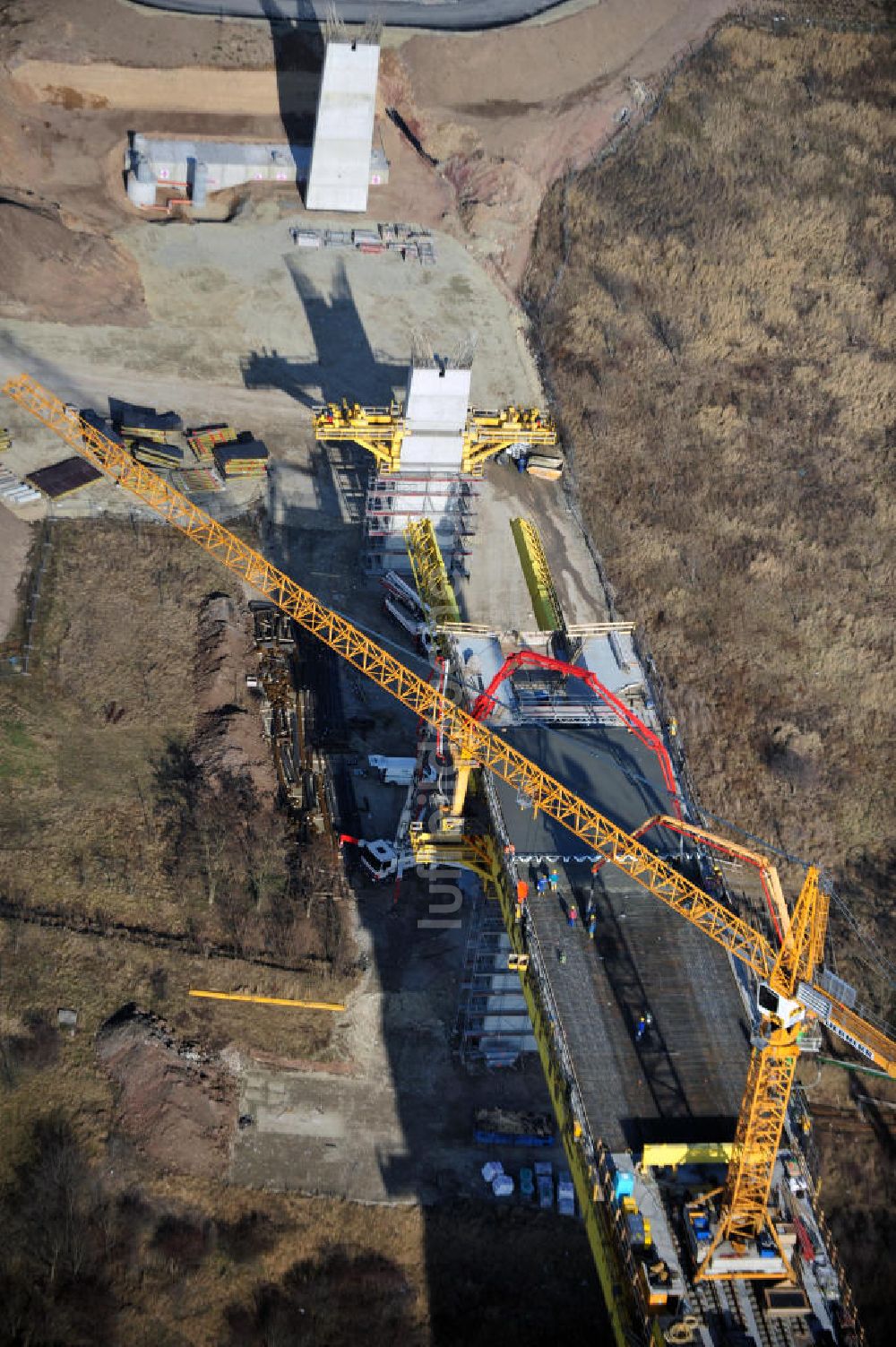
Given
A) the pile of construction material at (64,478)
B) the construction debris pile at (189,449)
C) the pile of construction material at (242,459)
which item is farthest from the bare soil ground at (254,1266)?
the pile of construction material at (242,459)

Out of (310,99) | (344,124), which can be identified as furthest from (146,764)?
(310,99)

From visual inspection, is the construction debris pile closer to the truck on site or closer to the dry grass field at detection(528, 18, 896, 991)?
the truck on site

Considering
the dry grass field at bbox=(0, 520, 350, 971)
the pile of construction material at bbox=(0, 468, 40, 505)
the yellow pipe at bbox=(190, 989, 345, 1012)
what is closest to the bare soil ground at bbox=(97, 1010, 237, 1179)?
the yellow pipe at bbox=(190, 989, 345, 1012)

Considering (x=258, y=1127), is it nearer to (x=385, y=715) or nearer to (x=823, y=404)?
(x=385, y=715)

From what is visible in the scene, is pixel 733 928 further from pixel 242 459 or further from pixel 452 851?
pixel 242 459

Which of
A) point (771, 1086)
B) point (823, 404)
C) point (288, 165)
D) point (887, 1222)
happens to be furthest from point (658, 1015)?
point (288, 165)
